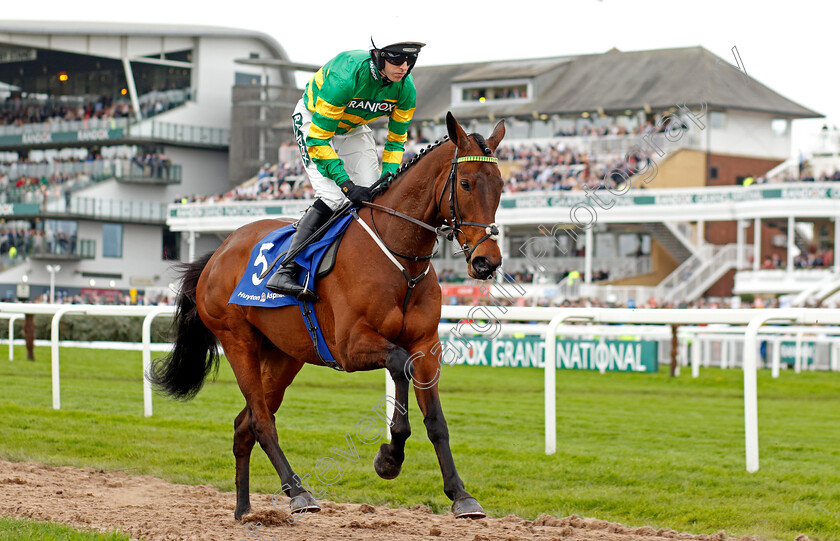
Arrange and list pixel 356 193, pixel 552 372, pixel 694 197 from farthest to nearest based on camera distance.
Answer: pixel 694 197, pixel 552 372, pixel 356 193

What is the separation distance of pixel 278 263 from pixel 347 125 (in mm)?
712

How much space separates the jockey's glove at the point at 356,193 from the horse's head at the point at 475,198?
47 cm

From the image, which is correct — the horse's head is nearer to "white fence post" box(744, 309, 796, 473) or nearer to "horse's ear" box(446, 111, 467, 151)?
"horse's ear" box(446, 111, 467, 151)

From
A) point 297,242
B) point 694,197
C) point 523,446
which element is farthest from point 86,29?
point 297,242

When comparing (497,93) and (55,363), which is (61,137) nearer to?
(497,93)

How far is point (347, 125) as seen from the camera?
4.72 meters

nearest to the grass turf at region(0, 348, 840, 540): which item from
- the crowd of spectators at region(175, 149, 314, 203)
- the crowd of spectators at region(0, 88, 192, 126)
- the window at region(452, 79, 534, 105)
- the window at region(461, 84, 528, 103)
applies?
the crowd of spectators at region(175, 149, 314, 203)

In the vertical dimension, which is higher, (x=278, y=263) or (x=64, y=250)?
(x=278, y=263)

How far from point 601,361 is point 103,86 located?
34405 millimetres

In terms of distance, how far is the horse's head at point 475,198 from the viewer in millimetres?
→ 3771

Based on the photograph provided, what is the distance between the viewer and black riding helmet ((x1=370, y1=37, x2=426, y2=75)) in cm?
427

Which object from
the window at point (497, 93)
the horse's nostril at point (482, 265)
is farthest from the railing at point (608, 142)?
the horse's nostril at point (482, 265)

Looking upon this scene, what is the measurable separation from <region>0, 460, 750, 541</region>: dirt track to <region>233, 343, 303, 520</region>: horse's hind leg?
0.22 meters

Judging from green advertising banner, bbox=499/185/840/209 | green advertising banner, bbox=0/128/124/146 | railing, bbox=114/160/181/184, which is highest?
green advertising banner, bbox=0/128/124/146
